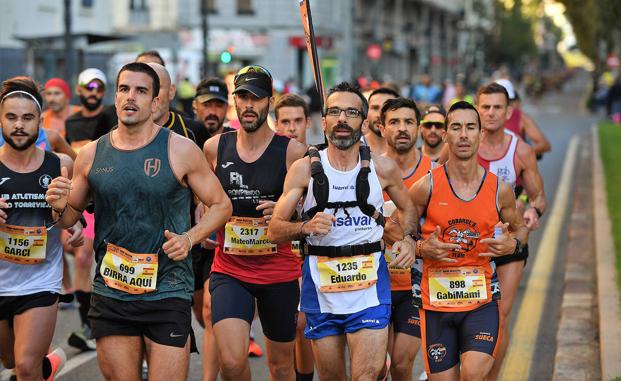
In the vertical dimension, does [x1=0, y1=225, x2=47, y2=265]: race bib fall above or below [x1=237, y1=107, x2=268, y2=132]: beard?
below

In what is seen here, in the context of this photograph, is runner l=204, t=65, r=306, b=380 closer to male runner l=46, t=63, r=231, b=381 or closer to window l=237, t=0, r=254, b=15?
male runner l=46, t=63, r=231, b=381

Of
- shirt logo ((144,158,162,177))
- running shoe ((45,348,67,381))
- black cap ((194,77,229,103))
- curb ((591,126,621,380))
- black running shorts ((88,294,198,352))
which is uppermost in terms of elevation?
black cap ((194,77,229,103))

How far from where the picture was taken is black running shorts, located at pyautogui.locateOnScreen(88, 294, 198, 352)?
546 centimetres

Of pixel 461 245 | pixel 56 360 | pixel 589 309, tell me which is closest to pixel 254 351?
pixel 56 360

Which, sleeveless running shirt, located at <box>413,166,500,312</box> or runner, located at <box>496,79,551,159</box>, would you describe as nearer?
sleeveless running shirt, located at <box>413,166,500,312</box>

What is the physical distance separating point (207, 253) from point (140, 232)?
236 centimetres

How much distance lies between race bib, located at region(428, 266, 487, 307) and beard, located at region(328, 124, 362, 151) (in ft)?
2.79

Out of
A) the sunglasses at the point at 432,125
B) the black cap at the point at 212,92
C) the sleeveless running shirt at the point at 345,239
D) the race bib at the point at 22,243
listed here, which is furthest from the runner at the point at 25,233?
the sunglasses at the point at 432,125

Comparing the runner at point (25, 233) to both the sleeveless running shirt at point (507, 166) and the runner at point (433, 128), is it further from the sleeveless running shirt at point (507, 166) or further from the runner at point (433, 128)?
the runner at point (433, 128)

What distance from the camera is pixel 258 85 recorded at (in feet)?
21.7

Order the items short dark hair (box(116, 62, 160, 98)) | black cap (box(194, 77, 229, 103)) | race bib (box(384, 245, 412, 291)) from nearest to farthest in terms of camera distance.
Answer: short dark hair (box(116, 62, 160, 98)) < race bib (box(384, 245, 412, 291)) < black cap (box(194, 77, 229, 103))

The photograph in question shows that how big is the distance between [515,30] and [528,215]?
11171 centimetres

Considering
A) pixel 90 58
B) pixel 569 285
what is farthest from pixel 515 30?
pixel 569 285

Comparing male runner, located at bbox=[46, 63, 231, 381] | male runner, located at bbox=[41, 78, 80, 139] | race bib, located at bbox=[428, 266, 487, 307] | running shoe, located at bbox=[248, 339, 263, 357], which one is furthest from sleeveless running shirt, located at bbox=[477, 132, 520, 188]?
male runner, located at bbox=[41, 78, 80, 139]
